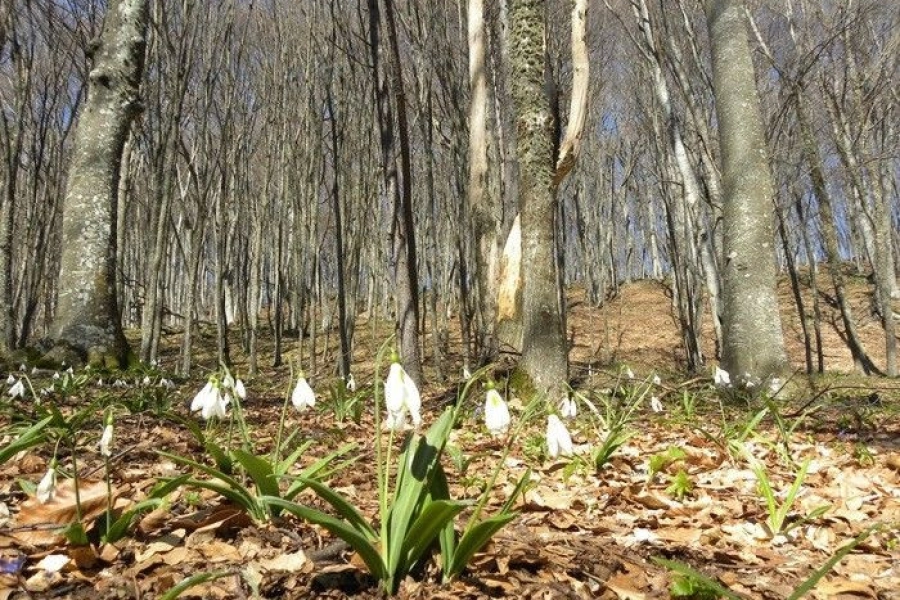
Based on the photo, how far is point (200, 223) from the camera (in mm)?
8602

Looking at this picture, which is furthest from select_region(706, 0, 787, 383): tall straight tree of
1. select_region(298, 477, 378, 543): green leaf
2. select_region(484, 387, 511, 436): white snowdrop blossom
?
select_region(298, 477, 378, 543): green leaf

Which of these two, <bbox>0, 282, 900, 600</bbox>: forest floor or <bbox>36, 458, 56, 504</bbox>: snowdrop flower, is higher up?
<bbox>36, 458, 56, 504</bbox>: snowdrop flower

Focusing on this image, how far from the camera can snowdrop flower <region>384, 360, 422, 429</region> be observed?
1268mm

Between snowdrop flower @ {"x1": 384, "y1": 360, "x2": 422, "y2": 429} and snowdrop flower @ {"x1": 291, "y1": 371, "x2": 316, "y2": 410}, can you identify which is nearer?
snowdrop flower @ {"x1": 384, "y1": 360, "x2": 422, "y2": 429}

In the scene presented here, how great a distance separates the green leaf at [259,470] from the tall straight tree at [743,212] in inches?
173

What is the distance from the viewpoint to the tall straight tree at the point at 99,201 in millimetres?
5188

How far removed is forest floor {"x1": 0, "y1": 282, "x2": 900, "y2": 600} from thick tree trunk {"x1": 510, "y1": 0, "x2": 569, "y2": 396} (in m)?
0.39

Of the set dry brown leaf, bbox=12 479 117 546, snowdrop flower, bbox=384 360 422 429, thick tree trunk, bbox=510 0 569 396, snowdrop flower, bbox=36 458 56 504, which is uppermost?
thick tree trunk, bbox=510 0 569 396

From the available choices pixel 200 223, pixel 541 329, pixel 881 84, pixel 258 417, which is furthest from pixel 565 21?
pixel 258 417

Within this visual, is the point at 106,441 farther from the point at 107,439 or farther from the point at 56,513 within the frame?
the point at 56,513

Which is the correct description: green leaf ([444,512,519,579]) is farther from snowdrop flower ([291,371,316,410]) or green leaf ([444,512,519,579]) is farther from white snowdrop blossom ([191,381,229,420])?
white snowdrop blossom ([191,381,229,420])

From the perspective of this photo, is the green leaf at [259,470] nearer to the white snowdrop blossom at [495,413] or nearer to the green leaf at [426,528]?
the green leaf at [426,528]

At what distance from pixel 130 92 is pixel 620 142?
18.5m

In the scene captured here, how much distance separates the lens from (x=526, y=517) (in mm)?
2068
